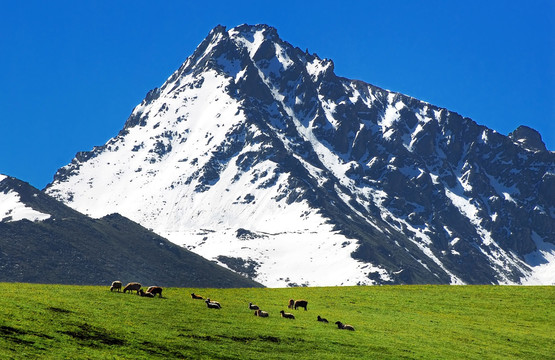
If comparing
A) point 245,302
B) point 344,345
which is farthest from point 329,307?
point 344,345

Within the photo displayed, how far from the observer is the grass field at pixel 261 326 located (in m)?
42.4

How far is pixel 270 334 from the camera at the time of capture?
50.8m

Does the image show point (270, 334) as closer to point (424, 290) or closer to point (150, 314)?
point (150, 314)

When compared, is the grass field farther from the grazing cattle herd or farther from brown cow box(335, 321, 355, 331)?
the grazing cattle herd

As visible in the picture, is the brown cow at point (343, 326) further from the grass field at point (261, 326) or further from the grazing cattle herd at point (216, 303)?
the grass field at point (261, 326)

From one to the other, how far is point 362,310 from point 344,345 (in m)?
18.4

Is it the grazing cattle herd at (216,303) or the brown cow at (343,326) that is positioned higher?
the grazing cattle herd at (216,303)

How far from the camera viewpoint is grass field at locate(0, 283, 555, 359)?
4244cm

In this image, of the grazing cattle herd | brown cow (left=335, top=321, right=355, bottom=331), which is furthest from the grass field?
the grazing cattle herd

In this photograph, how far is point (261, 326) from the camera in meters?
53.4

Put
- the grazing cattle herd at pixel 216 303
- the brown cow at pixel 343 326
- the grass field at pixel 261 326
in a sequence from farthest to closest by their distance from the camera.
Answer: the grazing cattle herd at pixel 216 303, the brown cow at pixel 343 326, the grass field at pixel 261 326

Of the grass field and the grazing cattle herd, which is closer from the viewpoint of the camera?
the grass field

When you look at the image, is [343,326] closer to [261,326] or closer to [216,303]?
[261,326]

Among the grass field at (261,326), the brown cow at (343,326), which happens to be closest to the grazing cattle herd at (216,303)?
the brown cow at (343,326)
